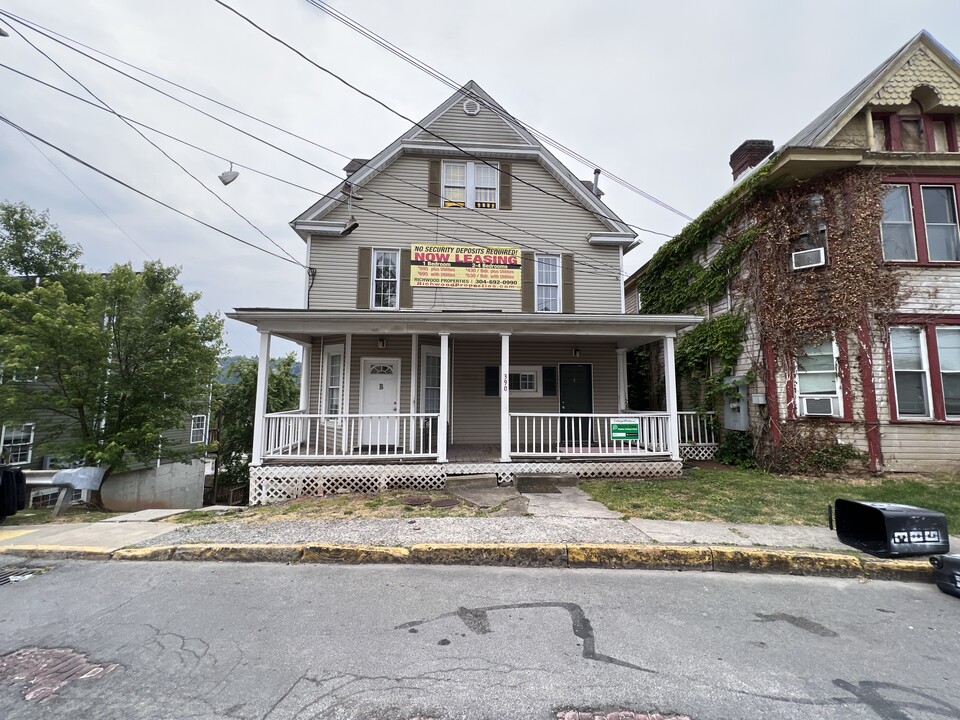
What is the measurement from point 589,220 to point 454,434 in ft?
23.9

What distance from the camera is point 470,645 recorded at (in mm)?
3014

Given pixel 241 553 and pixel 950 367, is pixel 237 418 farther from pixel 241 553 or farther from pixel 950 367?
pixel 950 367

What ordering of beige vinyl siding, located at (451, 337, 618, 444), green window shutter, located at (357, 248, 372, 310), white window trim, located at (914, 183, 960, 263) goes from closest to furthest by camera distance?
white window trim, located at (914, 183, 960, 263)
green window shutter, located at (357, 248, 372, 310)
beige vinyl siding, located at (451, 337, 618, 444)

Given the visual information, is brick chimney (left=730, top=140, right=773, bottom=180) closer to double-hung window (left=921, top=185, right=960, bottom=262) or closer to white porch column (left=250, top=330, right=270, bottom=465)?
double-hung window (left=921, top=185, right=960, bottom=262)

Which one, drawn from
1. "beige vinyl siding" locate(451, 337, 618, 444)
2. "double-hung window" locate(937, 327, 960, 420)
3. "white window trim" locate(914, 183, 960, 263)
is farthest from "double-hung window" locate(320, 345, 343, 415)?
"white window trim" locate(914, 183, 960, 263)

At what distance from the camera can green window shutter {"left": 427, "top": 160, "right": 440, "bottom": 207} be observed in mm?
11680

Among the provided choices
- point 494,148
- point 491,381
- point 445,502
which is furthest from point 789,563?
point 494,148

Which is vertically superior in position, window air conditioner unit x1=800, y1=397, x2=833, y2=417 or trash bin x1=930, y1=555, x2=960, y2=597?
window air conditioner unit x1=800, y1=397, x2=833, y2=417

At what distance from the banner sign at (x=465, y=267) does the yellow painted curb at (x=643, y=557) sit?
8.18 m

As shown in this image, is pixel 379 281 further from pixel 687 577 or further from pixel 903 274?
pixel 903 274

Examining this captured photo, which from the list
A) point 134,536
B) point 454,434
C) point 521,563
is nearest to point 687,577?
point 521,563

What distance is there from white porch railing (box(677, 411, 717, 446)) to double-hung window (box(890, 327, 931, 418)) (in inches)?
146

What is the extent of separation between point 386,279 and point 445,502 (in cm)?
670

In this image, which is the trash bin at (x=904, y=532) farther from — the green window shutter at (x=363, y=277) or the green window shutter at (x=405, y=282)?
the green window shutter at (x=363, y=277)
